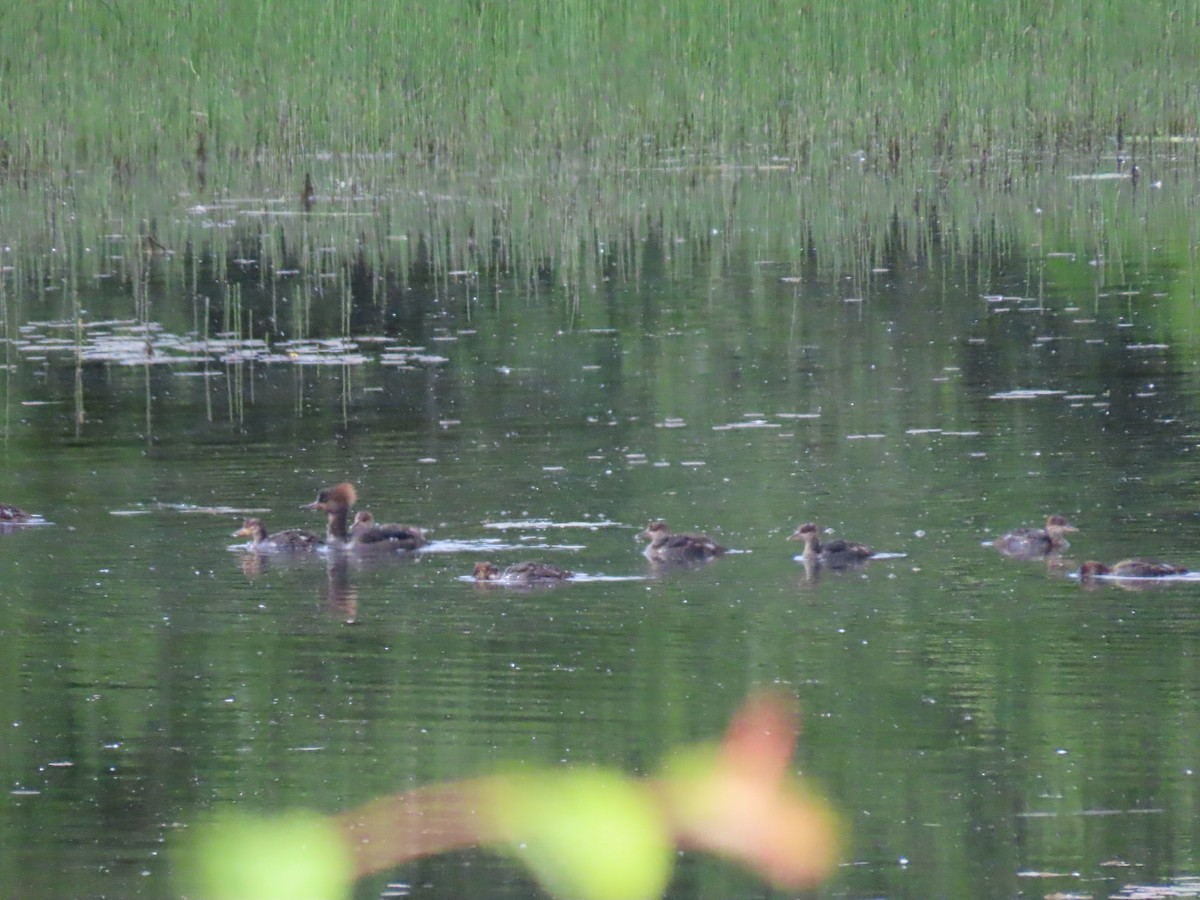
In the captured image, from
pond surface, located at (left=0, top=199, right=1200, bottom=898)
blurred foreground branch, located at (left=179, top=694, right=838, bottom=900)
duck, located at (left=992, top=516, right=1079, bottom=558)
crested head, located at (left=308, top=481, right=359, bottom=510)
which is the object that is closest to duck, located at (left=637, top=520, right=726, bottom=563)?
pond surface, located at (left=0, top=199, right=1200, bottom=898)

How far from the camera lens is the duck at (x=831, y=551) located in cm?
1127

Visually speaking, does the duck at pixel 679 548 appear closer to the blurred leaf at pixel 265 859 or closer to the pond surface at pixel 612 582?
the pond surface at pixel 612 582

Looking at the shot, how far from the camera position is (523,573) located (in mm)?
11031

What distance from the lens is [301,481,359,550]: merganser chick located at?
12250 millimetres

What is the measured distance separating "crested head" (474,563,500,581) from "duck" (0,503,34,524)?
9.22 ft

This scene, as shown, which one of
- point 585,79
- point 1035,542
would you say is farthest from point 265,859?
point 585,79

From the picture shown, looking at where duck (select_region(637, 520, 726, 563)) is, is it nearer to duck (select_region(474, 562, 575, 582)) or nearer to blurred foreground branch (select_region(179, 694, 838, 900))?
duck (select_region(474, 562, 575, 582))

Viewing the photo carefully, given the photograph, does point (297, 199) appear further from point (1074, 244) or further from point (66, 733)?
point (66, 733)

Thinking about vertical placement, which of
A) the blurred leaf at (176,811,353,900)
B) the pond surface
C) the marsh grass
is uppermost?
the marsh grass

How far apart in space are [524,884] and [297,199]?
21788mm

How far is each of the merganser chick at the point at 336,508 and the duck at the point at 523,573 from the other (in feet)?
3.80

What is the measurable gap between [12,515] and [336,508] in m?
1.66

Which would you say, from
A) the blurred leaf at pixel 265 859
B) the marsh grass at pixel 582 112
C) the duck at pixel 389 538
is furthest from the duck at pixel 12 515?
the marsh grass at pixel 582 112

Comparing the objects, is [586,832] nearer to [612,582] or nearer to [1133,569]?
[612,582]
